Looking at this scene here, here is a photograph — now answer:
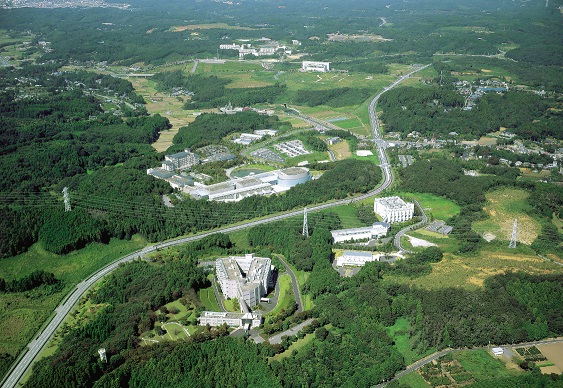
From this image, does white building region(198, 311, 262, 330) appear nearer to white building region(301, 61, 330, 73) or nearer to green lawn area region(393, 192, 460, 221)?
green lawn area region(393, 192, 460, 221)

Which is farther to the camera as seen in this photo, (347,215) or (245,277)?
(347,215)

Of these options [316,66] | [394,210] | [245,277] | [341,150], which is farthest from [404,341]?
[316,66]

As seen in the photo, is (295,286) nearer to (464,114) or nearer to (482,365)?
(482,365)

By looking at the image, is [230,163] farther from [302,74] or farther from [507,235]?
[302,74]

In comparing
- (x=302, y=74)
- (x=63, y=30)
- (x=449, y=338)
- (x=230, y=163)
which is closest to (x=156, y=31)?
(x=63, y=30)

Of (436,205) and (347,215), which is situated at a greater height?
(347,215)

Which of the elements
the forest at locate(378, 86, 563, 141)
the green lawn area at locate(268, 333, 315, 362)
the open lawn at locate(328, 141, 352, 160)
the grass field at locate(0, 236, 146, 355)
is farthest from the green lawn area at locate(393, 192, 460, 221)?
the grass field at locate(0, 236, 146, 355)
